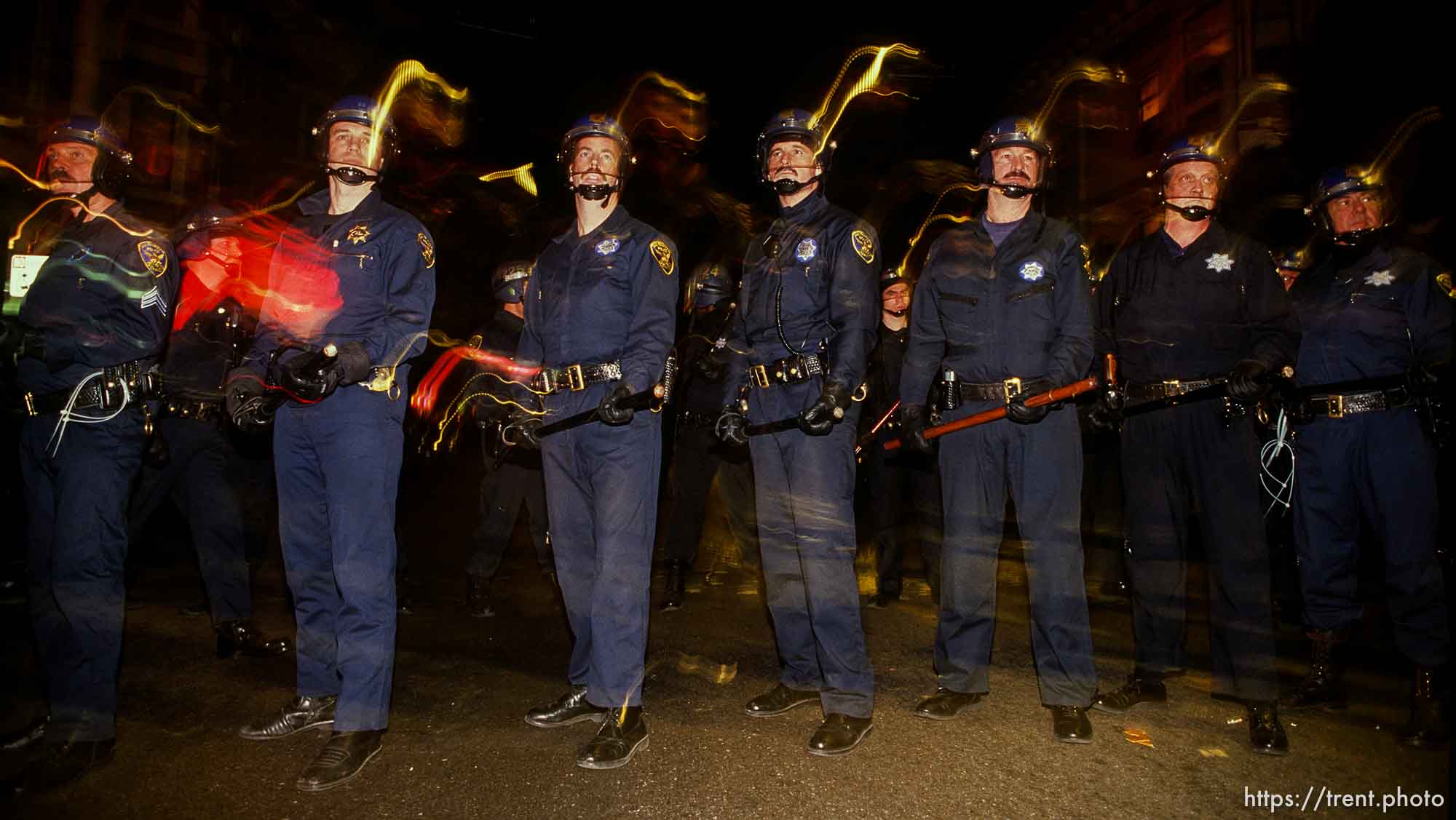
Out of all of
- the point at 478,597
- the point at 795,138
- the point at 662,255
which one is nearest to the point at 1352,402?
the point at 795,138

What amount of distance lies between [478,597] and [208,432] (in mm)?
2199

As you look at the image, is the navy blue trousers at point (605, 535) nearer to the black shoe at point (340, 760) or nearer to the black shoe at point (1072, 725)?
the black shoe at point (340, 760)

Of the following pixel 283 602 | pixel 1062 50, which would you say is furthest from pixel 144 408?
pixel 1062 50

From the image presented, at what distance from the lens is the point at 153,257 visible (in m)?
3.94

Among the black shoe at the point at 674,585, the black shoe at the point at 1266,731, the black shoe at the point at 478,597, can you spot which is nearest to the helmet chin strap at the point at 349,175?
the black shoe at the point at 478,597

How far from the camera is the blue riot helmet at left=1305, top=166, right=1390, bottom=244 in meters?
4.79

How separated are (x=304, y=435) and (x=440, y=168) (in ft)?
66.0

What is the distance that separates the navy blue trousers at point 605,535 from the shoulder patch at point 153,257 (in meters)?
1.93

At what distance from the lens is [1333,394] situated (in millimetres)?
4641

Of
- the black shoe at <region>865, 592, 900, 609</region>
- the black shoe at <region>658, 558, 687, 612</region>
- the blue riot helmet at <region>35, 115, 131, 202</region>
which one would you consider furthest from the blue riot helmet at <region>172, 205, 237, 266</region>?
the black shoe at <region>865, 592, 900, 609</region>

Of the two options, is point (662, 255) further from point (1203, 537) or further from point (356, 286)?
point (1203, 537)

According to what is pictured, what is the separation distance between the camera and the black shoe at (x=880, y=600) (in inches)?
274

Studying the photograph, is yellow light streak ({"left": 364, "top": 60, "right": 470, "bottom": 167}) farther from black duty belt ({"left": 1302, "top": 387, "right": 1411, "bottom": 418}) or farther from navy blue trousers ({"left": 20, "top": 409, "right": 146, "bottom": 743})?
black duty belt ({"left": 1302, "top": 387, "right": 1411, "bottom": 418})

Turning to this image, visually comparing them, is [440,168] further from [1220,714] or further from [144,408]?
[1220,714]
